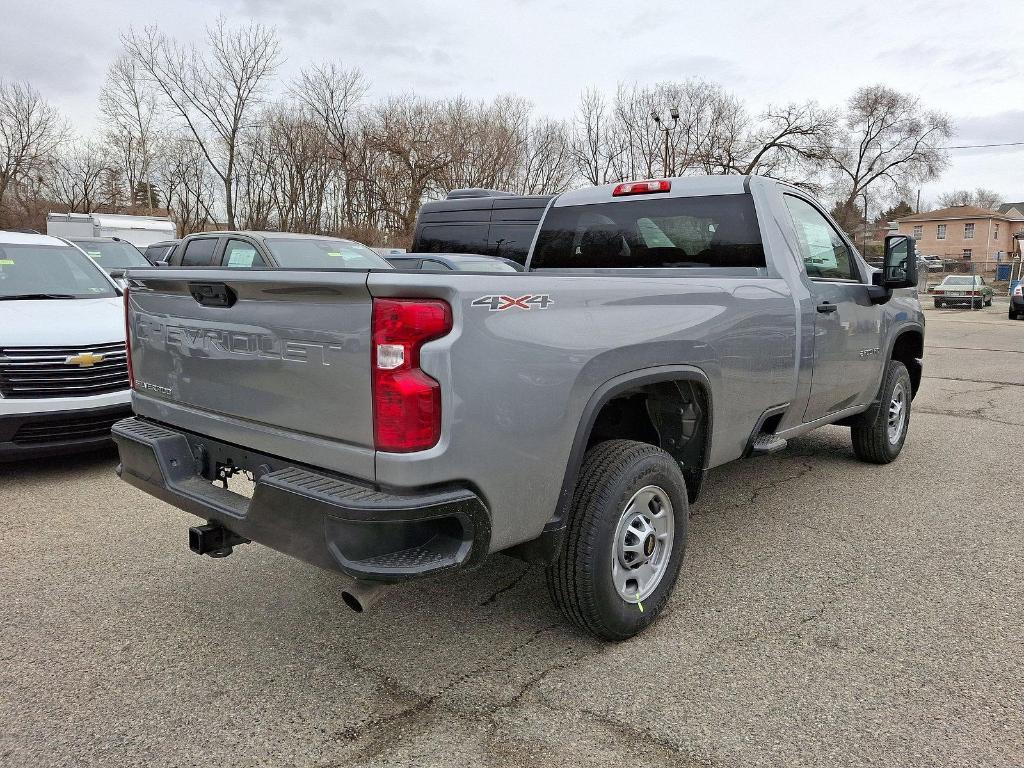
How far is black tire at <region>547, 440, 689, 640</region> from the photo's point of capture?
2748 mm

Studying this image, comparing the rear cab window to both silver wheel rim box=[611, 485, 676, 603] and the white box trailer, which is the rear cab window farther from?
the white box trailer

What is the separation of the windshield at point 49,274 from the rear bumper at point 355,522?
4.54 m

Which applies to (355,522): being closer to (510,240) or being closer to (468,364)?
(468,364)

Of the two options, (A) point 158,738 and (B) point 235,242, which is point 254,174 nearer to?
(B) point 235,242

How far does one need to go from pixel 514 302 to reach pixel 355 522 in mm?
833

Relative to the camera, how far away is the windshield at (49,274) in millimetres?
6094

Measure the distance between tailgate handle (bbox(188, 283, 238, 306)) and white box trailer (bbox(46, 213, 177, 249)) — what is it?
2188 centimetres

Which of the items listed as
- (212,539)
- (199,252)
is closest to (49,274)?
(199,252)

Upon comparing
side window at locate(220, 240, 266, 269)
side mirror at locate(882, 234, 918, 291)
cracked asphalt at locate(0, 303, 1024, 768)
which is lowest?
cracked asphalt at locate(0, 303, 1024, 768)

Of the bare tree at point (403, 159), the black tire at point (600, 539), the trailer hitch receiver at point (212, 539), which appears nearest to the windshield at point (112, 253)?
the trailer hitch receiver at point (212, 539)

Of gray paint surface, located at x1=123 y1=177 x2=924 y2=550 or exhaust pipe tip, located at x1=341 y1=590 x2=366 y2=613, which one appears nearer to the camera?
gray paint surface, located at x1=123 y1=177 x2=924 y2=550

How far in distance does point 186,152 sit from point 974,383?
123ft

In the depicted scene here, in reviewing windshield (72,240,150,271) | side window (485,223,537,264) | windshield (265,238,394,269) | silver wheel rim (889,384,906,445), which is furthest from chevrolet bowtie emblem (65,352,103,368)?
windshield (72,240,150,271)

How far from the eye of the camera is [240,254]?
9.40m
